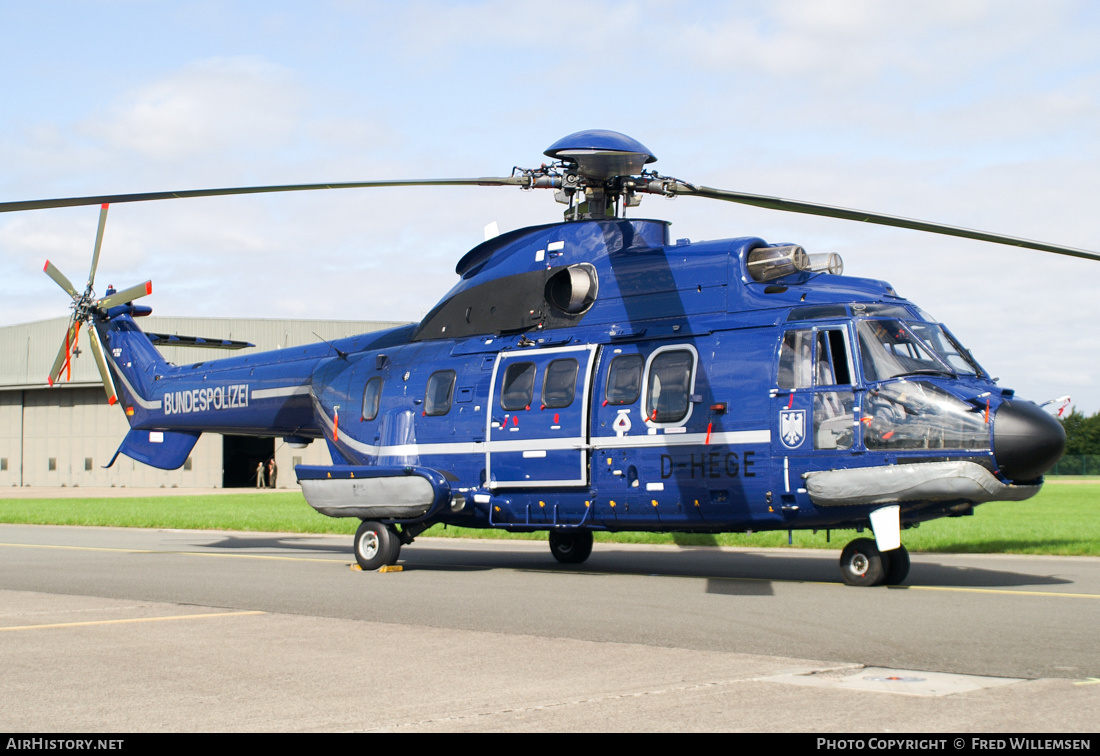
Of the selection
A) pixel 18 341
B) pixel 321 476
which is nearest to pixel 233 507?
pixel 321 476

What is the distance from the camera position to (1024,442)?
33.5 ft

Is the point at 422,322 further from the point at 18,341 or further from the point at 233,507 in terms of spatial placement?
the point at 18,341

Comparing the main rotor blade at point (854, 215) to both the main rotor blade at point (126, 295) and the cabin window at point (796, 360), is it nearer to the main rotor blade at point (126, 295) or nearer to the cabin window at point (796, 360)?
the cabin window at point (796, 360)

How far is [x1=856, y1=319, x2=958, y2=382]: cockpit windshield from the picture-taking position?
10938 mm

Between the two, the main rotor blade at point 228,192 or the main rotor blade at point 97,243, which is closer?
the main rotor blade at point 228,192

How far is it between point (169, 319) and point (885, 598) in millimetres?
49932

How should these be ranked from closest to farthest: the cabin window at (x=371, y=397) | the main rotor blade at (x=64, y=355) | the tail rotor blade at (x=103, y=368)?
the cabin window at (x=371, y=397), the main rotor blade at (x=64, y=355), the tail rotor blade at (x=103, y=368)

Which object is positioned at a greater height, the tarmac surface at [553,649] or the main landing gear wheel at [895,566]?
the main landing gear wheel at [895,566]

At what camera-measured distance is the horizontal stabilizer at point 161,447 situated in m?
19.5

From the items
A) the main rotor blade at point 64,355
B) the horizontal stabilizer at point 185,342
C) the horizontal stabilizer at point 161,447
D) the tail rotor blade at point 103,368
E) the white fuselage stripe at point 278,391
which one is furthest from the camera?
the tail rotor blade at point 103,368

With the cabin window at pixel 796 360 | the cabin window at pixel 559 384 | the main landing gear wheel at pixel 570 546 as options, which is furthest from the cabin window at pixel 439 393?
the cabin window at pixel 796 360

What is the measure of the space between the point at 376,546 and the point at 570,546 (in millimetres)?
2953

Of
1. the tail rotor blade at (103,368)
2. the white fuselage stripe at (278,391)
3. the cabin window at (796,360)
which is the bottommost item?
the cabin window at (796,360)

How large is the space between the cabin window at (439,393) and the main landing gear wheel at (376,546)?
1.78 metres
